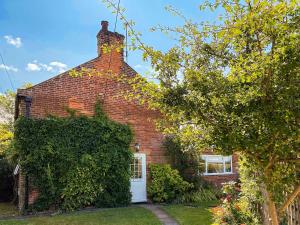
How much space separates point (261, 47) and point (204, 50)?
0.75 meters

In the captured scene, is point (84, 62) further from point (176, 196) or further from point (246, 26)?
point (246, 26)

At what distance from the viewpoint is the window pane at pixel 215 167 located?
1748cm

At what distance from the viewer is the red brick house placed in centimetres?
1292

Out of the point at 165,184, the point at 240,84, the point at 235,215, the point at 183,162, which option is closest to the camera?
the point at 240,84

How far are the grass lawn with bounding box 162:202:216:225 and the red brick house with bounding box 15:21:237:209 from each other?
2872 mm

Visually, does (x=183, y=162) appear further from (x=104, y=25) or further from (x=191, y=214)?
(x=104, y=25)

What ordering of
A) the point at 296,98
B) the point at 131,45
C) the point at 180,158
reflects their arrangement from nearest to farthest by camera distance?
the point at 296,98, the point at 131,45, the point at 180,158

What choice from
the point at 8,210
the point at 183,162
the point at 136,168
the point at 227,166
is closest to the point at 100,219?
the point at 136,168

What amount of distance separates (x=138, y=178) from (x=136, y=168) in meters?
0.47

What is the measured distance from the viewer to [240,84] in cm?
345

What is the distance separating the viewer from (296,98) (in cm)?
329

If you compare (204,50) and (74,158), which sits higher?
(204,50)

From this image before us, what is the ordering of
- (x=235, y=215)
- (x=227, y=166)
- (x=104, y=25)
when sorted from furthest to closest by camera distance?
(x=227, y=166)
(x=104, y=25)
(x=235, y=215)

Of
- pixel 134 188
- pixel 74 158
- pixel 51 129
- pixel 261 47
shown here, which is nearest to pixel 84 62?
pixel 51 129
